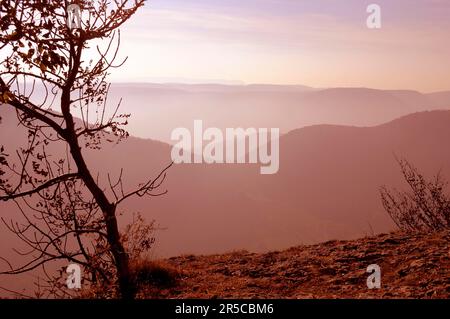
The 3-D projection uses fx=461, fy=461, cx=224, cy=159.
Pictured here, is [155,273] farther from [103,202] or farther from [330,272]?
[330,272]

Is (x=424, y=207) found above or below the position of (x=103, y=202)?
above

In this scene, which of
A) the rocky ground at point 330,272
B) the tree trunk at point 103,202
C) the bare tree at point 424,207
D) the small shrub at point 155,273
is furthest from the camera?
the bare tree at point 424,207

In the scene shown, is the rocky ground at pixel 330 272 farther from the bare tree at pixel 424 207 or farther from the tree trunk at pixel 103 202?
the bare tree at pixel 424 207

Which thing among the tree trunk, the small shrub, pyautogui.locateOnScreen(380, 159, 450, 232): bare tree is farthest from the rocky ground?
pyautogui.locateOnScreen(380, 159, 450, 232): bare tree

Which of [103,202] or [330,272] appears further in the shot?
[330,272]

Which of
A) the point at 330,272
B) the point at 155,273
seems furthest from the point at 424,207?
the point at 155,273

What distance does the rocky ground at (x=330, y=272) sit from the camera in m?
6.80

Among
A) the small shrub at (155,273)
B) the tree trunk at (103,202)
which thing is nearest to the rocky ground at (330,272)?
the small shrub at (155,273)

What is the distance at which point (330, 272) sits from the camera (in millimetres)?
8281

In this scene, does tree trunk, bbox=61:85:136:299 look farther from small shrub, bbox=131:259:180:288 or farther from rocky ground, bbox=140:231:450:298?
small shrub, bbox=131:259:180:288

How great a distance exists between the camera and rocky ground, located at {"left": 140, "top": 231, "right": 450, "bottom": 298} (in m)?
6.80

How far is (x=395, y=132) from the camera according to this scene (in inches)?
6083
